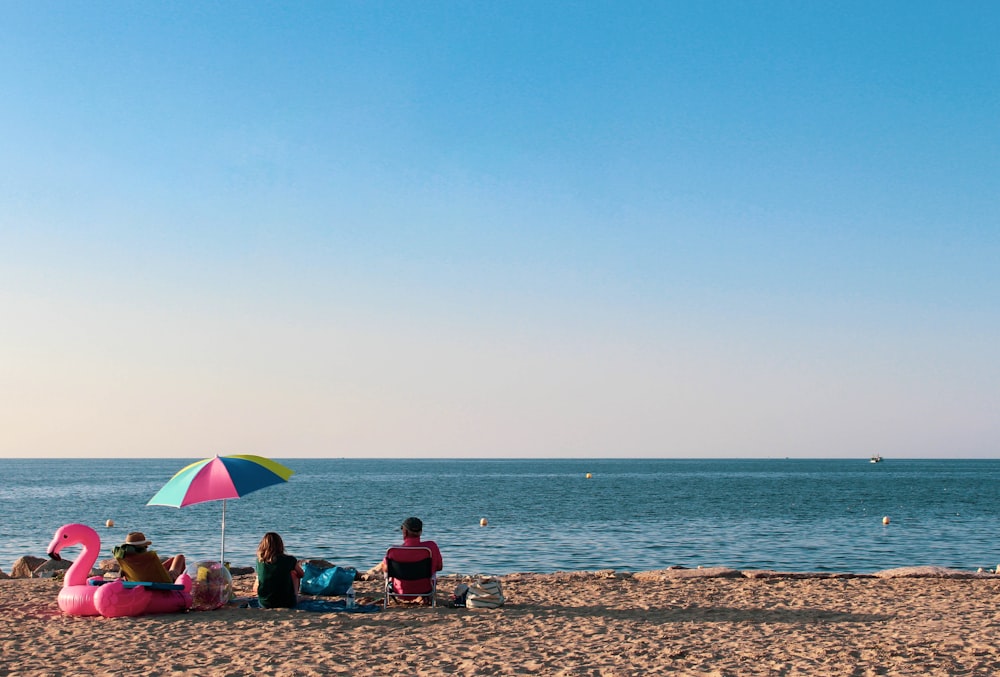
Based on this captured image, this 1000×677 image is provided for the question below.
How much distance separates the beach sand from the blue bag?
85 centimetres

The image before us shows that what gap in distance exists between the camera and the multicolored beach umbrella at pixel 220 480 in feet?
38.2

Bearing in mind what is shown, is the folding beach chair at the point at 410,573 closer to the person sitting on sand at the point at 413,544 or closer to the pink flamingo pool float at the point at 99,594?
the person sitting on sand at the point at 413,544

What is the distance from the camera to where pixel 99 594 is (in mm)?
11594

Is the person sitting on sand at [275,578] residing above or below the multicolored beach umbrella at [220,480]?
below

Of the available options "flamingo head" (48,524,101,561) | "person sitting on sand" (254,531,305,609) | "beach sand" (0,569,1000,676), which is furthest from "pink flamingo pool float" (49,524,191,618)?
"person sitting on sand" (254,531,305,609)

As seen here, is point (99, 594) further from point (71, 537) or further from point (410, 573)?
point (410, 573)

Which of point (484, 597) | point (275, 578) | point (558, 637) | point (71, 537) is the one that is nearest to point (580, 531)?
point (484, 597)

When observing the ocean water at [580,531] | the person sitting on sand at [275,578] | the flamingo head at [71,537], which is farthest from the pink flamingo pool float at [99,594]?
the ocean water at [580,531]

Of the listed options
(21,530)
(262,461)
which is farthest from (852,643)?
(21,530)

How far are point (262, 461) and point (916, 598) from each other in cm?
1050

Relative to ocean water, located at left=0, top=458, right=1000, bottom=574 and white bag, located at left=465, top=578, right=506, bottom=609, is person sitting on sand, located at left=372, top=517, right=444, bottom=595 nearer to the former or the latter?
white bag, located at left=465, top=578, right=506, bottom=609

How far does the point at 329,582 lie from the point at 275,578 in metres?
1.00

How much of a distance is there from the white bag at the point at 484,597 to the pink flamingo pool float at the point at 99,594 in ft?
12.9

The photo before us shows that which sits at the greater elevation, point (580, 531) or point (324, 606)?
point (324, 606)
